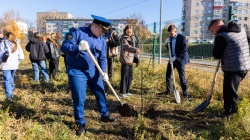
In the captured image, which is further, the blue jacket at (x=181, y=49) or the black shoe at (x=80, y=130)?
the blue jacket at (x=181, y=49)

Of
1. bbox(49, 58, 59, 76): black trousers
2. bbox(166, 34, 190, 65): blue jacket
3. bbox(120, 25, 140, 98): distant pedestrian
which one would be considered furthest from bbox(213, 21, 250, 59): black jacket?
bbox(49, 58, 59, 76): black trousers

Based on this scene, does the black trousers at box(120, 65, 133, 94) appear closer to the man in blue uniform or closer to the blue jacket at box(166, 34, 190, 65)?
the blue jacket at box(166, 34, 190, 65)

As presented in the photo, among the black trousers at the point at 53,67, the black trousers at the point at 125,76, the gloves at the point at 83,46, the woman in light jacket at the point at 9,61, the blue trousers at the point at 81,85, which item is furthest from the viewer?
the black trousers at the point at 53,67

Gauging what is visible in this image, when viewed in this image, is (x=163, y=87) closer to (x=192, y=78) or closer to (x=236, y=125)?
(x=192, y=78)

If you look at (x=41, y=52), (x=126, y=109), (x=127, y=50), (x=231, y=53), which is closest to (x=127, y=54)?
(x=127, y=50)

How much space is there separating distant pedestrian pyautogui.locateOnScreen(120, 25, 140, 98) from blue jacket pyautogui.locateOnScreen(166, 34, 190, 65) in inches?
35.5

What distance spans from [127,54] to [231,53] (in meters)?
2.13

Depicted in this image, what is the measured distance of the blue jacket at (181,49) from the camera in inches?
175

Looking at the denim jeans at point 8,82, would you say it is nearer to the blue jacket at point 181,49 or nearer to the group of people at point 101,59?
the group of people at point 101,59

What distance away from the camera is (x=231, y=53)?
3229 millimetres

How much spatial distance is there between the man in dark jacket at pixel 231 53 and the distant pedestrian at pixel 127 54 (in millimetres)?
1630

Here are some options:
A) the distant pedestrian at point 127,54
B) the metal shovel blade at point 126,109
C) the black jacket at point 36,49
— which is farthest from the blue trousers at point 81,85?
the black jacket at point 36,49

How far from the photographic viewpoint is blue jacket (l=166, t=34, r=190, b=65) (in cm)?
444

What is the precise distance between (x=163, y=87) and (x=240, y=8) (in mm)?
2678
